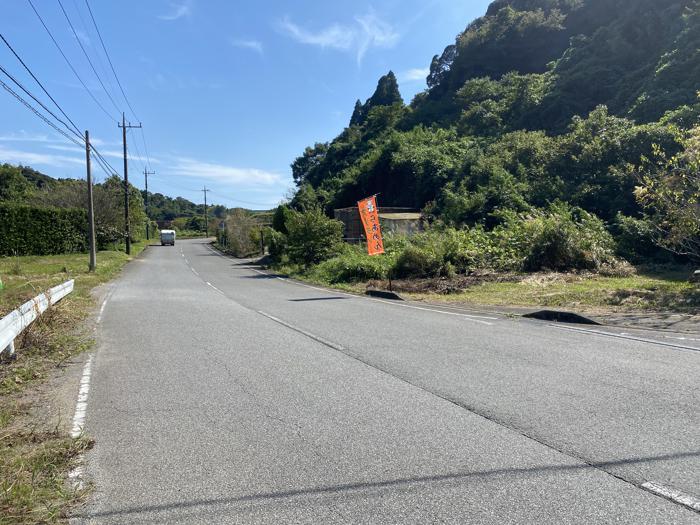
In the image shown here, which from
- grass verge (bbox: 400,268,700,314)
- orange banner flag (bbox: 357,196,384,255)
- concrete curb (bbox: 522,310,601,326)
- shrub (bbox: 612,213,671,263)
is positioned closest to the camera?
concrete curb (bbox: 522,310,601,326)

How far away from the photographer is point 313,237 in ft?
99.1

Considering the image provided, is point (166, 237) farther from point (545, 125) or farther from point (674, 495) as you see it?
point (674, 495)

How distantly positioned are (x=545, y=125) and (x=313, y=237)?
103ft

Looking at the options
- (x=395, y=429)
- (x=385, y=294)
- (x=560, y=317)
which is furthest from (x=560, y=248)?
(x=395, y=429)

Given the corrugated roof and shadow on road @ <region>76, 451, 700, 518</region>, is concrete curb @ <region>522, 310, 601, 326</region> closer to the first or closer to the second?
shadow on road @ <region>76, 451, 700, 518</region>

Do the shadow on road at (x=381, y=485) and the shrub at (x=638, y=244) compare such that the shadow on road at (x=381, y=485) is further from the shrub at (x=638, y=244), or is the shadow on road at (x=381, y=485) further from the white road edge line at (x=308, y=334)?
the shrub at (x=638, y=244)

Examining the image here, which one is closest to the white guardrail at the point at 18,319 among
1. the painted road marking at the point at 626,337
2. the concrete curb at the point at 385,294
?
the painted road marking at the point at 626,337

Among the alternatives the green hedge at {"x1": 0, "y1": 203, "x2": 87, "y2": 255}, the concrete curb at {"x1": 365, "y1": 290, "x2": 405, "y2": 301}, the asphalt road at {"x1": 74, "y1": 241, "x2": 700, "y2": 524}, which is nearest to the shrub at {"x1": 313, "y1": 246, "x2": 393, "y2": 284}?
the concrete curb at {"x1": 365, "y1": 290, "x2": 405, "y2": 301}

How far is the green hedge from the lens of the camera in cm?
3581

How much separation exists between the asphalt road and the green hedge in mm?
32085

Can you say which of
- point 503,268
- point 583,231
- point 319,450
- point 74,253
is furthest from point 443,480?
point 74,253

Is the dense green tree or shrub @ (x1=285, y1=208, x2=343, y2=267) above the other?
the dense green tree

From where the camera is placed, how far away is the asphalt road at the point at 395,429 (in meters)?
3.58

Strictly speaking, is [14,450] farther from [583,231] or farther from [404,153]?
[404,153]
